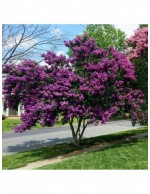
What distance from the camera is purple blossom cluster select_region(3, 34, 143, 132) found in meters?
11.1

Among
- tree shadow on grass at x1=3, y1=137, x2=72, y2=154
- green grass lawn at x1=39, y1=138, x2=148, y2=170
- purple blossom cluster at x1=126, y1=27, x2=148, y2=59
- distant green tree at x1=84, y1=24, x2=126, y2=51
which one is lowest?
tree shadow on grass at x1=3, y1=137, x2=72, y2=154

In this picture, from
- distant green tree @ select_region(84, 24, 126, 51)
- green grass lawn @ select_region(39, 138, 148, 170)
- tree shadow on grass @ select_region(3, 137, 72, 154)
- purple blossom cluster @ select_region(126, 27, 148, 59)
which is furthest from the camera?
distant green tree @ select_region(84, 24, 126, 51)

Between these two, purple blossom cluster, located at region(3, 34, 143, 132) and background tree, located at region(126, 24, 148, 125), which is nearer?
purple blossom cluster, located at region(3, 34, 143, 132)

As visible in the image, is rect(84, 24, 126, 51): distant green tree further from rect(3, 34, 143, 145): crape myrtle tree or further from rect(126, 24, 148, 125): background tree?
rect(3, 34, 143, 145): crape myrtle tree

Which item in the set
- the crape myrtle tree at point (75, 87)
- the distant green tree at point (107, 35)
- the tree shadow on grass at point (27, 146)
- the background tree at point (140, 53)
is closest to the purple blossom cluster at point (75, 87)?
the crape myrtle tree at point (75, 87)

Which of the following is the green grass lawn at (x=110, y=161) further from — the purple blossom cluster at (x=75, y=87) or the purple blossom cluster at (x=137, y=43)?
the purple blossom cluster at (x=137, y=43)

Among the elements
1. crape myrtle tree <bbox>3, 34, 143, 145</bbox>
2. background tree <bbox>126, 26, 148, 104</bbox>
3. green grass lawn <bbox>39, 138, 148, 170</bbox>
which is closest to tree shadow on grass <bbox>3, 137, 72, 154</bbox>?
crape myrtle tree <bbox>3, 34, 143, 145</bbox>

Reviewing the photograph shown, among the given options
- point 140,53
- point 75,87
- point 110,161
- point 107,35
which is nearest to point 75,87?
point 75,87

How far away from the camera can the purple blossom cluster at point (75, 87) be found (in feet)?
36.4

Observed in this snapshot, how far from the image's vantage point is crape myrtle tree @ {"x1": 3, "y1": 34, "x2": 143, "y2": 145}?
11109mm

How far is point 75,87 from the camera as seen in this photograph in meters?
11.6

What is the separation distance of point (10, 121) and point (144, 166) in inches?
749

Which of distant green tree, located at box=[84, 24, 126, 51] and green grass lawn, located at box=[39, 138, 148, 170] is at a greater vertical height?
distant green tree, located at box=[84, 24, 126, 51]

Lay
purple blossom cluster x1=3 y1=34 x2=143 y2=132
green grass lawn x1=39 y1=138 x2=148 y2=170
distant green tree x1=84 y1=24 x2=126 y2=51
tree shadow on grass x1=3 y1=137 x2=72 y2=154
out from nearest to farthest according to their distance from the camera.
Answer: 1. green grass lawn x1=39 y1=138 x2=148 y2=170
2. purple blossom cluster x1=3 y1=34 x2=143 y2=132
3. tree shadow on grass x1=3 y1=137 x2=72 y2=154
4. distant green tree x1=84 y1=24 x2=126 y2=51
